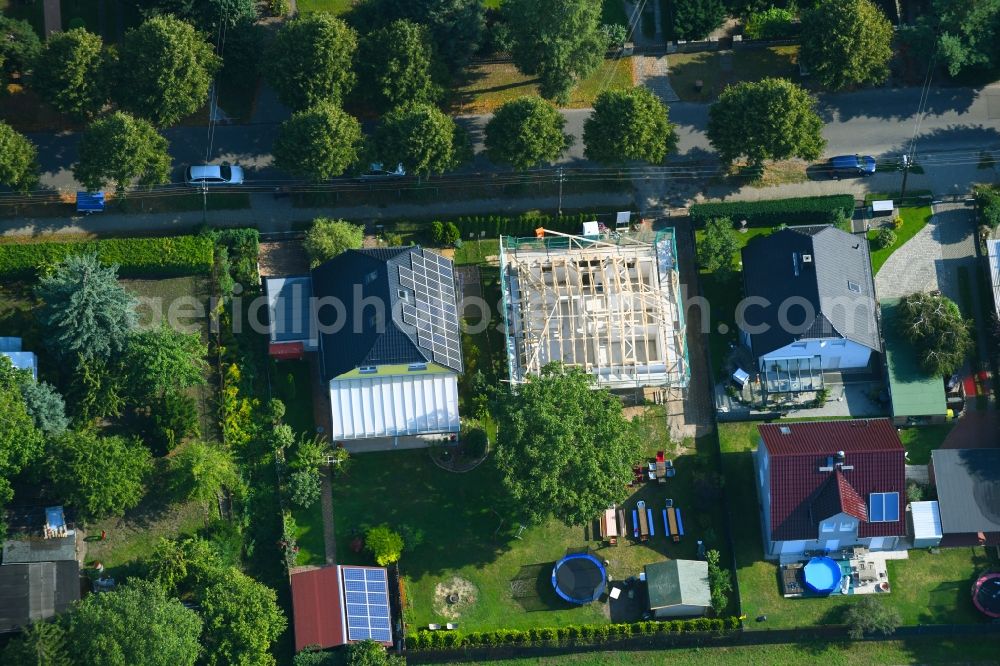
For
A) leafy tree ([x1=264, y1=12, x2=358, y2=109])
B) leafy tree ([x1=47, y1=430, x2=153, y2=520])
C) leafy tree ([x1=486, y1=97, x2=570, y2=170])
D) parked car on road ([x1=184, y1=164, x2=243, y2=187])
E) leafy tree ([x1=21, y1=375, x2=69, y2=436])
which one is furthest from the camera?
parked car on road ([x1=184, y1=164, x2=243, y2=187])

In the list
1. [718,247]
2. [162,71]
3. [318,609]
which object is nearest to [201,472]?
[318,609]

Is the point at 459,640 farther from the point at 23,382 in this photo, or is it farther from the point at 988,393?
the point at 988,393

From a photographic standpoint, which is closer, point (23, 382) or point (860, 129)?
point (23, 382)

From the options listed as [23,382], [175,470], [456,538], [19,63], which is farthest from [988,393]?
[19,63]

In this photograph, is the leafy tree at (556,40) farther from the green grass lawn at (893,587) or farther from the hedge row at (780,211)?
the green grass lawn at (893,587)

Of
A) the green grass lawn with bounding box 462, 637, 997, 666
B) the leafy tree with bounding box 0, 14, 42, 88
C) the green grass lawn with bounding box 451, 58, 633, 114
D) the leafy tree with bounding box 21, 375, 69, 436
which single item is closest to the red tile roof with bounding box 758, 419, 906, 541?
the green grass lawn with bounding box 462, 637, 997, 666

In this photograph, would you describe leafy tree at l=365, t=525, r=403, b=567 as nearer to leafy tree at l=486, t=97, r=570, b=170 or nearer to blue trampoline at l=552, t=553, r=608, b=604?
blue trampoline at l=552, t=553, r=608, b=604
